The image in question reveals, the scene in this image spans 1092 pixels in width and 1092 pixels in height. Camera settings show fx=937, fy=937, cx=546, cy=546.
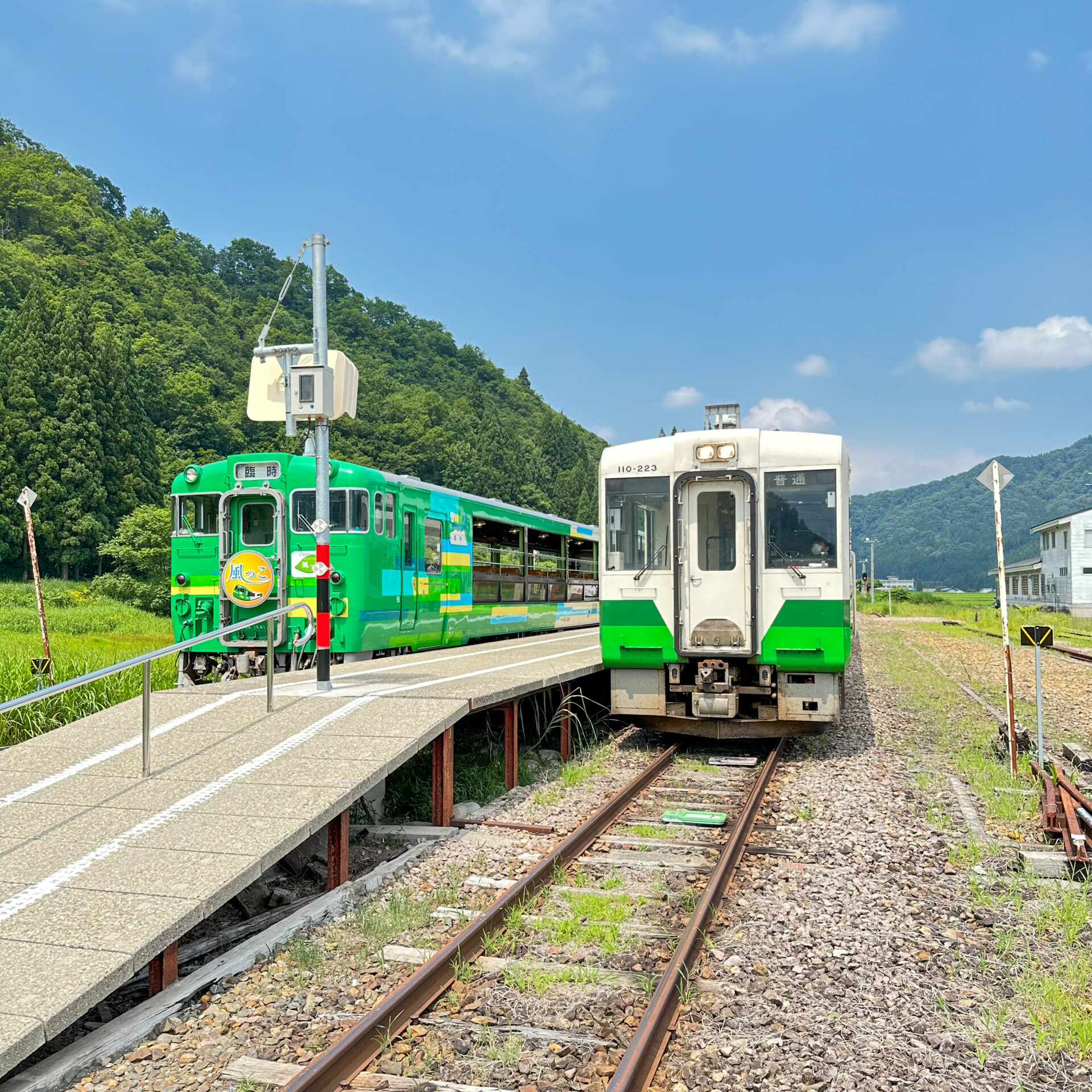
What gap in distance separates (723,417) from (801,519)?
1.64 metres

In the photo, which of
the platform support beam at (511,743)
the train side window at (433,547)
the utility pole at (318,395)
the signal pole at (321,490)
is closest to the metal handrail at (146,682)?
the signal pole at (321,490)

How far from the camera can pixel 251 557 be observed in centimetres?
1220

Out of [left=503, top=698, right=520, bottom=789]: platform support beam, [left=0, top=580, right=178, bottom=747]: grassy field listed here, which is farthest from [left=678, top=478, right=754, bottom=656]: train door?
[left=0, top=580, right=178, bottom=747]: grassy field

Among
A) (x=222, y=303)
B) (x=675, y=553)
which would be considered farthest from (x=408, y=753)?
(x=222, y=303)

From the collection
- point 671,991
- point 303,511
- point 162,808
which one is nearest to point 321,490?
point 303,511

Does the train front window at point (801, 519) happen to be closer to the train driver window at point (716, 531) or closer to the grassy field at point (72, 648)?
the train driver window at point (716, 531)

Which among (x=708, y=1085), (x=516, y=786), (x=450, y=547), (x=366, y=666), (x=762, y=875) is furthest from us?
(x=450, y=547)

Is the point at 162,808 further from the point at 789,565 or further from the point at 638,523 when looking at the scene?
the point at 789,565

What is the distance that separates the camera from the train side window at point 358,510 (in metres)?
11.9

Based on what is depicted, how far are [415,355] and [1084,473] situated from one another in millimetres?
155687

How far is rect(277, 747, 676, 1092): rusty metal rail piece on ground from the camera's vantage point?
345cm

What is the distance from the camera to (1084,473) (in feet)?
637

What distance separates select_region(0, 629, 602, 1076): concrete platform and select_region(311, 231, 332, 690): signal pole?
0.35 meters

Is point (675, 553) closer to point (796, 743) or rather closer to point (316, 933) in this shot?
point (796, 743)
